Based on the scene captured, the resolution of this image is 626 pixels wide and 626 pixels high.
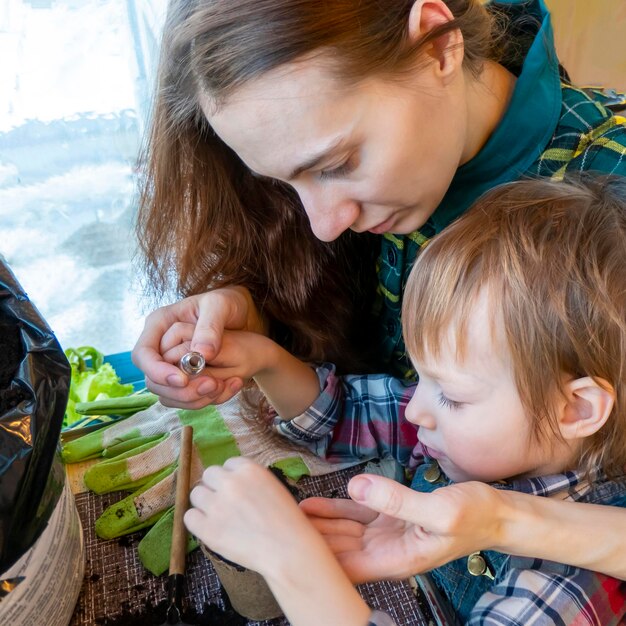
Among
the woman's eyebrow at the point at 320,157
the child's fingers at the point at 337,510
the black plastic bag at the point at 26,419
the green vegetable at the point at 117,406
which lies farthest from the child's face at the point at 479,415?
the green vegetable at the point at 117,406

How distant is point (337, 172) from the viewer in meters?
0.71

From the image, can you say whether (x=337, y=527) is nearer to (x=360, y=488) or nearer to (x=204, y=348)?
(x=360, y=488)

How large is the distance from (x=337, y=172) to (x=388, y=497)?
0.36 meters

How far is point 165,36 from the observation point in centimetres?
75

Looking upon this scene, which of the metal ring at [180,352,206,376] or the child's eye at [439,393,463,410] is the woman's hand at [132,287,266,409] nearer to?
the metal ring at [180,352,206,376]

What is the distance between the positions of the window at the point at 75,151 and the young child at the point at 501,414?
0.69 metres

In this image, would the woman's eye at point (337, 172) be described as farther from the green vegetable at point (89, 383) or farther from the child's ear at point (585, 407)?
the green vegetable at point (89, 383)

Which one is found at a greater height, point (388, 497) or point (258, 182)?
point (258, 182)

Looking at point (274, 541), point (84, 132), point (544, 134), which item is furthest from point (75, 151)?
point (274, 541)

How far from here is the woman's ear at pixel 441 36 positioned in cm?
69

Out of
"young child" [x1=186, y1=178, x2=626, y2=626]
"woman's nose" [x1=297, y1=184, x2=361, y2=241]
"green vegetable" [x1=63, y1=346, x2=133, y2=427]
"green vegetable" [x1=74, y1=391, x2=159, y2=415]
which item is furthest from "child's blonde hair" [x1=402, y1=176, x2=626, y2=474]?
"green vegetable" [x1=63, y1=346, x2=133, y2=427]

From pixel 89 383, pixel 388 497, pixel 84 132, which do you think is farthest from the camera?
pixel 84 132

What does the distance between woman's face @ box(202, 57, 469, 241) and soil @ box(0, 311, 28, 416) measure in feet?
1.05

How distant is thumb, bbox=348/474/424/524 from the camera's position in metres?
0.56
